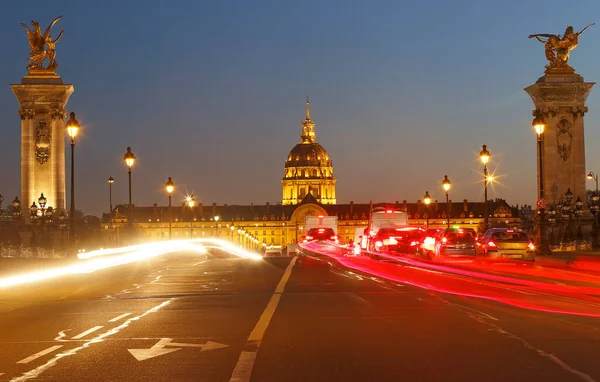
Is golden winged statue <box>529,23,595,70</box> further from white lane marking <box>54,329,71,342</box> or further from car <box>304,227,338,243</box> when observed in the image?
white lane marking <box>54,329,71,342</box>

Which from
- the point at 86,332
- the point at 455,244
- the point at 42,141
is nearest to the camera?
the point at 86,332

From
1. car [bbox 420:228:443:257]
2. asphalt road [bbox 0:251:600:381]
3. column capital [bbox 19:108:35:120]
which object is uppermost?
column capital [bbox 19:108:35:120]

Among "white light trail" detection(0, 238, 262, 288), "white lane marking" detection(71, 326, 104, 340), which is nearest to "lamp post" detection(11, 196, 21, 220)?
"white light trail" detection(0, 238, 262, 288)

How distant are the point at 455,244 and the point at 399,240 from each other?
38.4ft

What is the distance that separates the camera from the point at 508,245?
4231 cm

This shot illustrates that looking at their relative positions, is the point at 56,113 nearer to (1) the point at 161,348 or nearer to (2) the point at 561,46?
(2) the point at 561,46

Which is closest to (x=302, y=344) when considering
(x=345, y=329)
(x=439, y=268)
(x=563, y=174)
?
(x=345, y=329)

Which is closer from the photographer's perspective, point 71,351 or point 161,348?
point 71,351

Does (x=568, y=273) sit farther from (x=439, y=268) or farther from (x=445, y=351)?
(x=445, y=351)

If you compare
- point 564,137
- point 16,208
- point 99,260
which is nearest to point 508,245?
point 99,260

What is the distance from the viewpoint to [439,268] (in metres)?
36.5

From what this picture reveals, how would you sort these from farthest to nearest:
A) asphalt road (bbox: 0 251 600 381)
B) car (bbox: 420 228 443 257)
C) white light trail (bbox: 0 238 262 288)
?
→ car (bbox: 420 228 443 257)
white light trail (bbox: 0 238 262 288)
asphalt road (bbox: 0 251 600 381)

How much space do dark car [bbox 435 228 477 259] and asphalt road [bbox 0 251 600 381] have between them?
16.9 metres

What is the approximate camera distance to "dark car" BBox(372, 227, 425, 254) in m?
53.7
